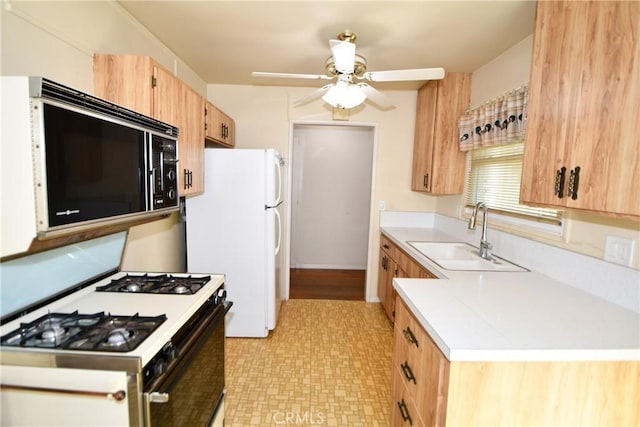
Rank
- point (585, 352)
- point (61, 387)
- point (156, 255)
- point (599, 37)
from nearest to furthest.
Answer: point (61, 387), point (585, 352), point (599, 37), point (156, 255)

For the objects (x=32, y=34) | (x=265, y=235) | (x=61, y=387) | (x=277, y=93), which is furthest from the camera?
(x=277, y=93)

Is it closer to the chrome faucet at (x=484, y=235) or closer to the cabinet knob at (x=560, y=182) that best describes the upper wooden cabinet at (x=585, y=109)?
the cabinet knob at (x=560, y=182)

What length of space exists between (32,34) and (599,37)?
2243 millimetres

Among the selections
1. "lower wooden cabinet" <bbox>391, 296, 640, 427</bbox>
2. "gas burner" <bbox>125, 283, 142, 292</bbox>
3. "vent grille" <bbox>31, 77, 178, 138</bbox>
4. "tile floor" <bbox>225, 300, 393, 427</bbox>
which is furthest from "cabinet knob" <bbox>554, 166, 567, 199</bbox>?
"gas burner" <bbox>125, 283, 142, 292</bbox>

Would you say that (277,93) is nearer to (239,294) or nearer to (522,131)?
(239,294)

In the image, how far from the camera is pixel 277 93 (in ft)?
11.3

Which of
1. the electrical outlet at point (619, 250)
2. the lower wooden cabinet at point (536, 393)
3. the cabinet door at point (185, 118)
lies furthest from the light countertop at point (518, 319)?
the cabinet door at point (185, 118)

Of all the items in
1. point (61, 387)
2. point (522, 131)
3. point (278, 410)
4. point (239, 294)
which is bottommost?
point (278, 410)

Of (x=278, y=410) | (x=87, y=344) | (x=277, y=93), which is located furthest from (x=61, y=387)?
(x=277, y=93)

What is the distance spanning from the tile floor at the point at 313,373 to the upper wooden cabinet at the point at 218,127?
1.80m


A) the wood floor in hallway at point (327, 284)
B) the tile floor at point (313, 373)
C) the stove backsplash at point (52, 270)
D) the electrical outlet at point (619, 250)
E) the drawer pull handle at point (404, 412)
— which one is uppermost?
the electrical outlet at point (619, 250)

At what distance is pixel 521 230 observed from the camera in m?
2.10

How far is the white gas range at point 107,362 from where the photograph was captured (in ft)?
3.01

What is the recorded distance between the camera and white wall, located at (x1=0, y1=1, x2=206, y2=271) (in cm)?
126
